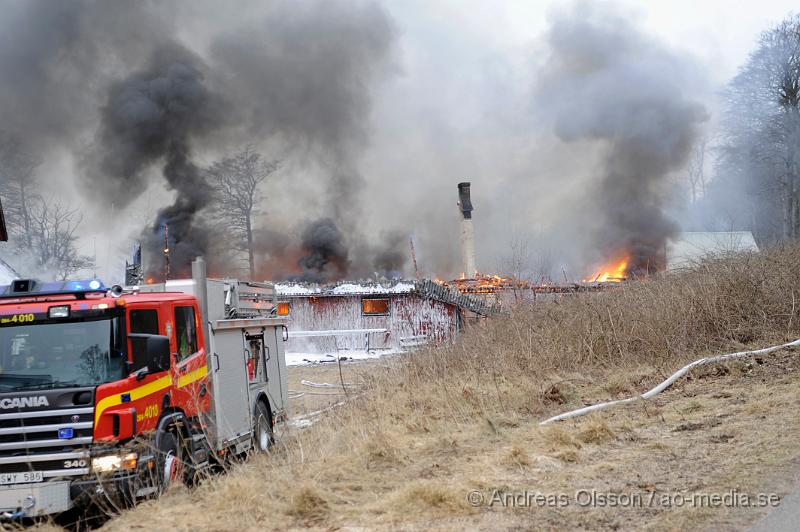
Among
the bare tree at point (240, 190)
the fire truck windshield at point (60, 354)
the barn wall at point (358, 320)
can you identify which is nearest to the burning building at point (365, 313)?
the barn wall at point (358, 320)

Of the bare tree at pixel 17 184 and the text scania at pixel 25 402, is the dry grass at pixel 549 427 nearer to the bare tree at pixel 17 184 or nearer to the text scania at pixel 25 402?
the text scania at pixel 25 402

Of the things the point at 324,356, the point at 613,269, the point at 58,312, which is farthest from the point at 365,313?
the point at 58,312

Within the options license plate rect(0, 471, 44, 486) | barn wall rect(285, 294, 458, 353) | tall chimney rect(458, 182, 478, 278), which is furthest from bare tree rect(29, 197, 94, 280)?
license plate rect(0, 471, 44, 486)

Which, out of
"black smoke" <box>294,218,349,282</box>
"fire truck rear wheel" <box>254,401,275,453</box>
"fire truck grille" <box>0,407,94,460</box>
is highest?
"black smoke" <box>294,218,349,282</box>

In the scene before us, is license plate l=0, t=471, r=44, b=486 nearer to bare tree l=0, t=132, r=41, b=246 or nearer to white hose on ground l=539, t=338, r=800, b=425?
white hose on ground l=539, t=338, r=800, b=425

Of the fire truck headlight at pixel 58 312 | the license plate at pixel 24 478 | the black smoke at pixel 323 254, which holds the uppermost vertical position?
the black smoke at pixel 323 254

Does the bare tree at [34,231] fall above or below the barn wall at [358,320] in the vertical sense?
above

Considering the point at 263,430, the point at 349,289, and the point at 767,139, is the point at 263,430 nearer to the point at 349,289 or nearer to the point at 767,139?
the point at 349,289

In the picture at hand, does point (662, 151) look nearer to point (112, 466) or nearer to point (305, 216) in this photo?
point (305, 216)

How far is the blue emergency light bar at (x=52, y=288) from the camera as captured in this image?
264 inches

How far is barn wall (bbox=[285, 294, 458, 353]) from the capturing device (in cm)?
2794

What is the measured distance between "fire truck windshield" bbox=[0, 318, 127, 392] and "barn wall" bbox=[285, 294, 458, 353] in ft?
69.7

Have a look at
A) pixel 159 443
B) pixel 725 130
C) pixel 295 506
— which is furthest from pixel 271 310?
pixel 725 130

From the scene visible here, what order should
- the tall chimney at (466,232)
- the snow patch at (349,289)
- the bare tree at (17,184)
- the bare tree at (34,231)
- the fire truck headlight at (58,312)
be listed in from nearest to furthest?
the fire truck headlight at (58,312) → the bare tree at (17,184) → the snow patch at (349,289) → the bare tree at (34,231) → the tall chimney at (466,232)
